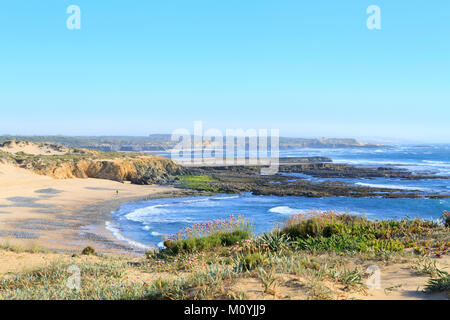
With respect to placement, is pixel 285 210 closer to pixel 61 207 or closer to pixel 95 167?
pixel 61 207

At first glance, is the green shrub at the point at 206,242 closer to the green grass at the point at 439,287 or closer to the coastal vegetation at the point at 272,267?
the coastal vegetation at the point at 272,267

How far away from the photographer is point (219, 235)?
9.23 metres

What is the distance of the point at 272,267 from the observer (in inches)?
189

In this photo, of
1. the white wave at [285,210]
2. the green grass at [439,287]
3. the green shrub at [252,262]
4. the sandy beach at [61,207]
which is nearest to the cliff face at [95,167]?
the sandy beach at [61,207]

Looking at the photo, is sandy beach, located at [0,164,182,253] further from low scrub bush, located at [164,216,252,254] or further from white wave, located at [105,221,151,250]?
low scrub bush, located at [164,216,252,254]

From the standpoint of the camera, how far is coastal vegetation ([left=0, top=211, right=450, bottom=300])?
426 centimetres

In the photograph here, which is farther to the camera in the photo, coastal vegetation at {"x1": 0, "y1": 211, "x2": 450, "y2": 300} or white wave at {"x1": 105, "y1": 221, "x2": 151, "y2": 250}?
white wave at {"x1": 105, "y1": 221, "x2": 151, "y2": 250}

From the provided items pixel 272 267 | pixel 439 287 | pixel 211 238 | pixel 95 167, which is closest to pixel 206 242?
pixel 211 238

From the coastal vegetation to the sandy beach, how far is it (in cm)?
873

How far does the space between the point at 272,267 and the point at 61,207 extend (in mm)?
26617

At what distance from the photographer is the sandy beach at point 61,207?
1767 cm

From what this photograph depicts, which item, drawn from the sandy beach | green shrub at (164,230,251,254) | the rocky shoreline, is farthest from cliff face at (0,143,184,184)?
green shrub at (164,230,251,254)
